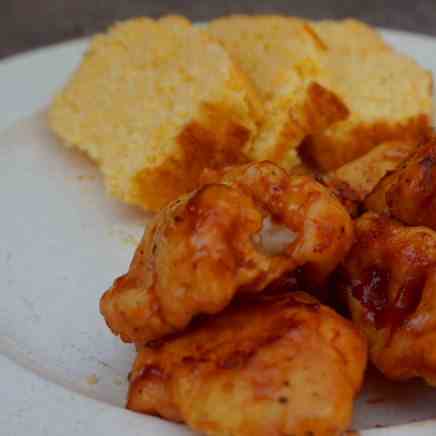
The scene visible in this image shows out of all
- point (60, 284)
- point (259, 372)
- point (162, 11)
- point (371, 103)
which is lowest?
point (162, 11)

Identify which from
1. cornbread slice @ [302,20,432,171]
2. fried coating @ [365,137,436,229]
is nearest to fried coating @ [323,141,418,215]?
fried coating @ [365,137,436,229]

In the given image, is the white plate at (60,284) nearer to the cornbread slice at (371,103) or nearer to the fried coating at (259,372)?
the fried coating at (259,372)

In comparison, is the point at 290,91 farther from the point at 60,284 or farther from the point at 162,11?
the point at 162,11

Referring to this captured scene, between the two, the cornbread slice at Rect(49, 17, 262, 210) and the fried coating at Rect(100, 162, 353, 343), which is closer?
the fried coating at Rect(100, 162, 353, 343)

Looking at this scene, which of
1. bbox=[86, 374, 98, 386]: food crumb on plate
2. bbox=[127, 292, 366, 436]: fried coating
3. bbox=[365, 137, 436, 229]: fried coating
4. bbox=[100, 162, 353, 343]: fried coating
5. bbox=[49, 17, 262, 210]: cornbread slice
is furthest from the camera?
bbox=[49, 17, 262, 210]: cornbread slice

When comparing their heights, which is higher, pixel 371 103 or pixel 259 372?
pixel 259 372

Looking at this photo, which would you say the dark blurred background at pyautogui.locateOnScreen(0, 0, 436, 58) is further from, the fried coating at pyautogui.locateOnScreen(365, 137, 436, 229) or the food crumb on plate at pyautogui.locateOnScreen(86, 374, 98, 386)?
the food crumb on plate at pyautogui.locateOnScreen(86, 374, 98, 386)

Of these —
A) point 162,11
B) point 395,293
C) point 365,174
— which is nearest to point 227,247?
point 395,293
